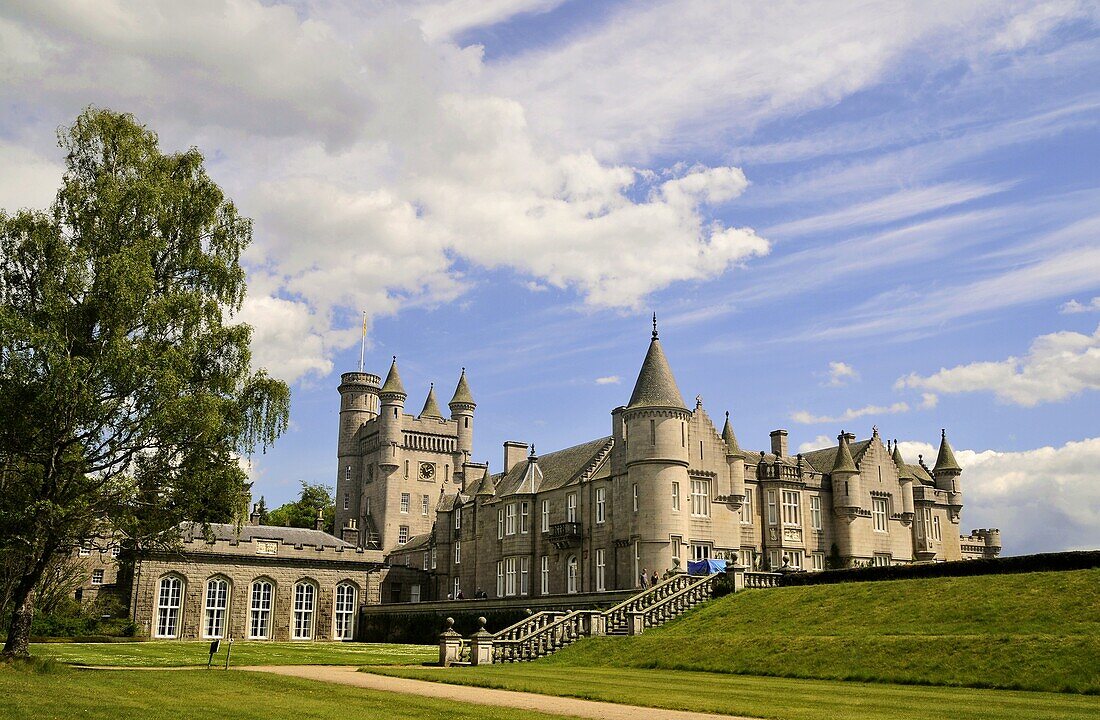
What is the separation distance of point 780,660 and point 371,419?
72413mm

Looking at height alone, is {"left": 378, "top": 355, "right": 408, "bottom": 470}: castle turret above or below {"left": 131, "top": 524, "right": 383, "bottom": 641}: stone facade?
above

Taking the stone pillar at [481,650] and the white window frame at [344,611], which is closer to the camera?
the stone pillar at [481,650]

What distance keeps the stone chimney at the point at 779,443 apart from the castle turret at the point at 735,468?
608 centimetres

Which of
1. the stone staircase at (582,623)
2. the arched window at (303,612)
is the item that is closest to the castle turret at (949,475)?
the stone staircase at (582,623)

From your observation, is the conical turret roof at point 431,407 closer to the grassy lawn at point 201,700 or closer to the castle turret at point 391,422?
the castle turret at point 391,422

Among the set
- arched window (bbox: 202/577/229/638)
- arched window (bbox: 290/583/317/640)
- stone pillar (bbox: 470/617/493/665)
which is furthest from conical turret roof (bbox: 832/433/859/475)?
arched window (bbox: 202/577/229/638)

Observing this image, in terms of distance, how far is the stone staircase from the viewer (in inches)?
1276

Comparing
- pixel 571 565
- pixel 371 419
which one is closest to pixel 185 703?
pixel 571 565

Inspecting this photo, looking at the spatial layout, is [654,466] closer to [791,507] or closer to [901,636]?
[791,507]

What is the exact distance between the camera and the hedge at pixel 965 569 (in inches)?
1299

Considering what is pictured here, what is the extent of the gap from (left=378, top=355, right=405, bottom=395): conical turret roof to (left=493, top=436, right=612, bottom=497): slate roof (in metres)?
25.4

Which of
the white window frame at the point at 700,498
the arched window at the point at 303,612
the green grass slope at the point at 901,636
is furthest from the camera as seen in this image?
the arched window at the point at 303,612

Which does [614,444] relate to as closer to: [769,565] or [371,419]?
[769,565]

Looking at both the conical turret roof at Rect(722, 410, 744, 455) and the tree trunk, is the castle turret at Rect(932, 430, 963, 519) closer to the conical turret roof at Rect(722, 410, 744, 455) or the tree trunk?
the conical turret roof at Rect(722, 410, 744, 455)
